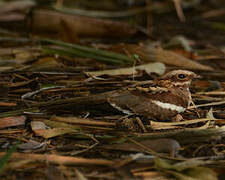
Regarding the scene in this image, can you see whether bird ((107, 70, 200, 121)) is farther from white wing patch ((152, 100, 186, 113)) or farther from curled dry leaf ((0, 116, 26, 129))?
curled dry leaf ((0, 116, 26, 129))

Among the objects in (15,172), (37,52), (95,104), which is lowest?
(15,172)

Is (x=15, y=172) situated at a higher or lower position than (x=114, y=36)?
lower

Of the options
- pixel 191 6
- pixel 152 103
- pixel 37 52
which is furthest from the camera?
pixel 191 6

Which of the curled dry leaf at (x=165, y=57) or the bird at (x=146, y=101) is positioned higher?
the curled dry leaf at (x=165, y=57)

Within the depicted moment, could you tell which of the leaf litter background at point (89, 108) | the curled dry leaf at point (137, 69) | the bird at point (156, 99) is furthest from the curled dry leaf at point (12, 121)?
the curled dry leaf at point (137, 69)

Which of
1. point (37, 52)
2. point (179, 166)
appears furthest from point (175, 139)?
point (37, 52)

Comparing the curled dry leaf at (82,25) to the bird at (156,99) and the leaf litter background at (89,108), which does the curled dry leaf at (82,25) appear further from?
the bird at (156,99)

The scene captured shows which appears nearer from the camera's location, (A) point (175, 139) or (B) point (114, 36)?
(A) point (175, 139)

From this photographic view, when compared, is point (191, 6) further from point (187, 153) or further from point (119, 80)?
point (187, 153)

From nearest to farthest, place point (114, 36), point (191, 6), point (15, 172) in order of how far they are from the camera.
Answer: point (15, 172)
point (114, 36)
point (191, 6)

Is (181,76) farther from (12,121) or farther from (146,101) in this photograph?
(12,121)
